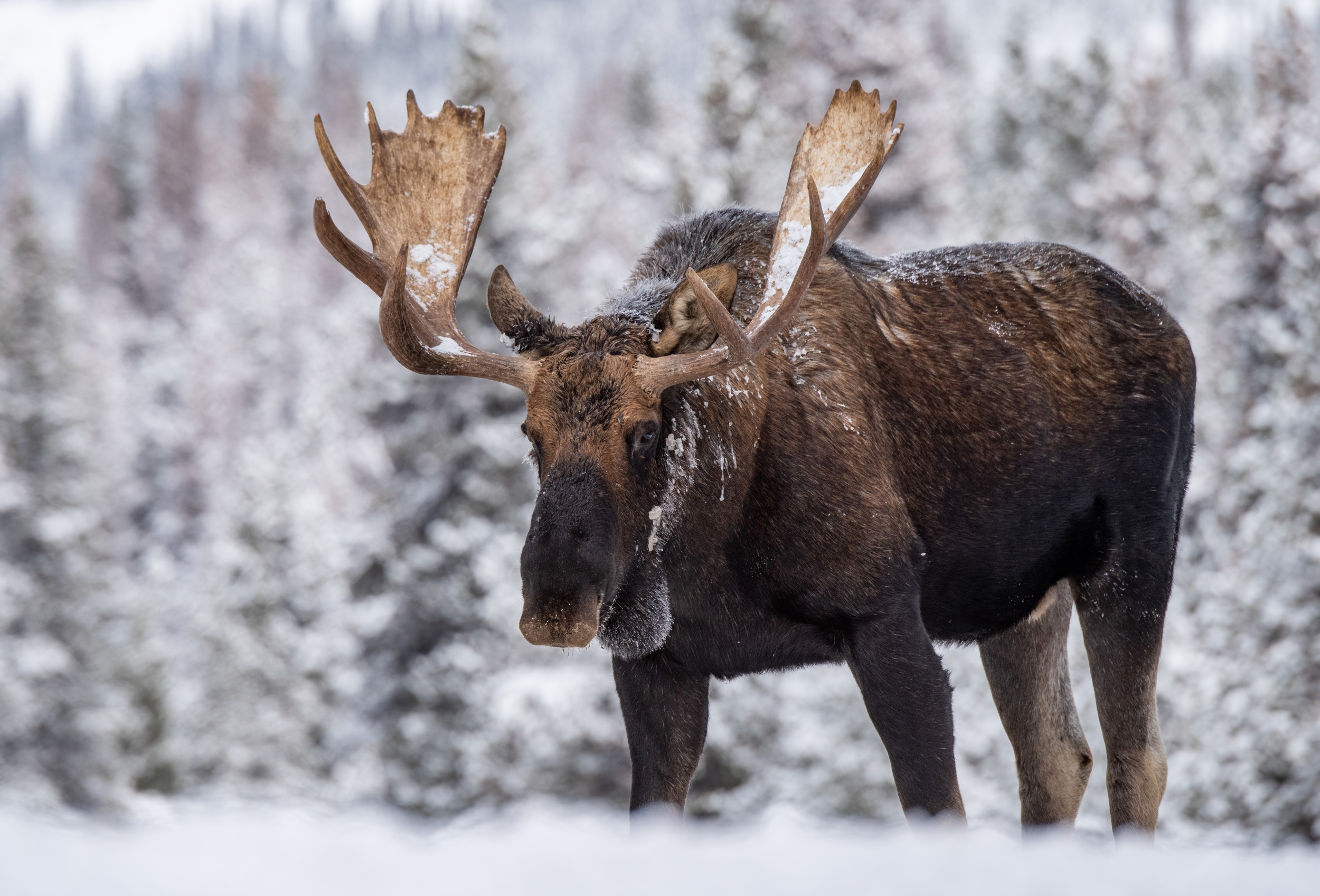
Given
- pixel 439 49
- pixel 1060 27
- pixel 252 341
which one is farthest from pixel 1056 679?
pixel 439 49

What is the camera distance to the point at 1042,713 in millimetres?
5016

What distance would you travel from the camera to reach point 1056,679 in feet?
16.8

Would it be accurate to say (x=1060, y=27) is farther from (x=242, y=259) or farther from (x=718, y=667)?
(x=718, y=667)

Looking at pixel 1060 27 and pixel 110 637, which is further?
pixel 1060 27

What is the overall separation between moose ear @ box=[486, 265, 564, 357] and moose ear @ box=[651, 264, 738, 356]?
342 millimetres

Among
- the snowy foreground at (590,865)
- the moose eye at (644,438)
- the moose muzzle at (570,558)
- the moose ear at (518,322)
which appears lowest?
the snowy foreground at (590,865)

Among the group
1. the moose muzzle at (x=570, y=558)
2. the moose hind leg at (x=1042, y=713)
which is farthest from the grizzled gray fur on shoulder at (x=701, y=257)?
the moose hind leg at (x=1042, y=713)

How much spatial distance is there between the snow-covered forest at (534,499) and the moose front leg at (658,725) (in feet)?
5.08

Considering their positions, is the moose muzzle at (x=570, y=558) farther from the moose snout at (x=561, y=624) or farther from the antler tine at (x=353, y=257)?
the antler tine at (x=353, y=257)

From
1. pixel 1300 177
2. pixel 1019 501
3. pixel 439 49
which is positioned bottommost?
pixel 1019 501

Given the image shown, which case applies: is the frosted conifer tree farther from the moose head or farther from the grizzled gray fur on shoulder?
the moose head

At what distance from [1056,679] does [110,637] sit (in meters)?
24.0

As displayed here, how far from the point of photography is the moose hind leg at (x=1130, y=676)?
15.4 feet

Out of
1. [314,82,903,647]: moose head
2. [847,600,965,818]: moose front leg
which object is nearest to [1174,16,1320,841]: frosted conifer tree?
[847,600,965,818]: moose front leg
